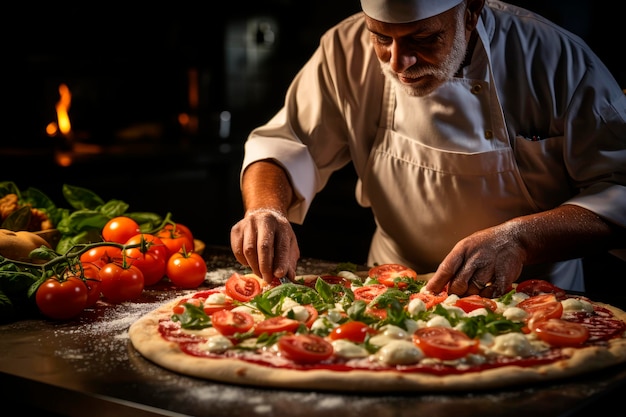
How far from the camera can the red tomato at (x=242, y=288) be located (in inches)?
80.1

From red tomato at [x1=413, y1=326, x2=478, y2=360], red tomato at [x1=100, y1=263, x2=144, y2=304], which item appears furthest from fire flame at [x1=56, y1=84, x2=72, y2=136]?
red tomato at [x1=413, y1=326, x2=478, y2=360]

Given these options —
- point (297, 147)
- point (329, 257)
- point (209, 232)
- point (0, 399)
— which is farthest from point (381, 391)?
point (209, 232)

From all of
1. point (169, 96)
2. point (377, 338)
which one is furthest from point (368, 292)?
point (169, 96)

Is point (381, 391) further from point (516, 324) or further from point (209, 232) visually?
point (209, 232)

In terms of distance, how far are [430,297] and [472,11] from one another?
0.85 metres

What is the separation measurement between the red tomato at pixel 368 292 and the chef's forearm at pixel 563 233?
0.36 meters

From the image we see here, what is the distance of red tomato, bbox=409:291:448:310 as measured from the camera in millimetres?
1957

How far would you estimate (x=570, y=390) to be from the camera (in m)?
1.48

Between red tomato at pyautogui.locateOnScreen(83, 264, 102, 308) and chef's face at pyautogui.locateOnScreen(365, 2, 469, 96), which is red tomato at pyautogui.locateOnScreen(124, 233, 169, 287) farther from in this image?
chef's face at pyautogui.locateOnScreen(365, 2, 469, 96)

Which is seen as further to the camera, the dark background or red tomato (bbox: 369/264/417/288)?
the dark background

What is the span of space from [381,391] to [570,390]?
0.36 meters

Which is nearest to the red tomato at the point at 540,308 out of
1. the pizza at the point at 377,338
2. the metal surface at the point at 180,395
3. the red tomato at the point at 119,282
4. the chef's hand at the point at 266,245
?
the pizza at the point at 377,338

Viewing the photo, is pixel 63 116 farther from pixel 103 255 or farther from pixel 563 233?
pixel 563 233

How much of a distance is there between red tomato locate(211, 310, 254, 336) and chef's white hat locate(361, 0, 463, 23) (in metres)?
0.89
